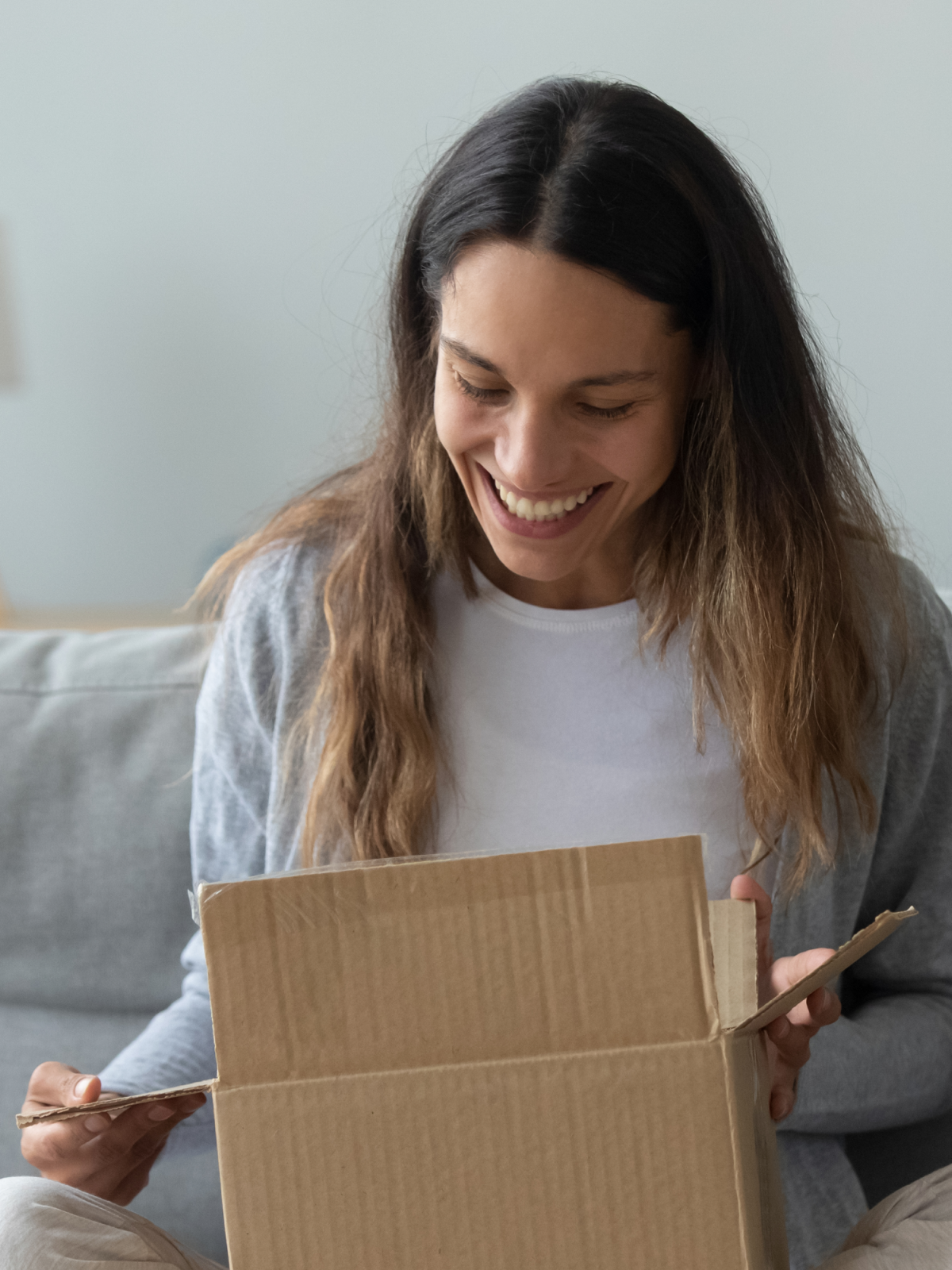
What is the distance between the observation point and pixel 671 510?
3.30 feet

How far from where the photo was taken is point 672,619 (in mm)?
1005

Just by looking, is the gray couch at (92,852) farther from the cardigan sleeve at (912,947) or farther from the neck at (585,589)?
the cardigan sleeve at (912,947)

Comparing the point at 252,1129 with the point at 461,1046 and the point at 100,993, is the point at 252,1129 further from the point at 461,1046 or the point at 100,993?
the point at 100,993

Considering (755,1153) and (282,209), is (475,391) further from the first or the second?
(282,209)

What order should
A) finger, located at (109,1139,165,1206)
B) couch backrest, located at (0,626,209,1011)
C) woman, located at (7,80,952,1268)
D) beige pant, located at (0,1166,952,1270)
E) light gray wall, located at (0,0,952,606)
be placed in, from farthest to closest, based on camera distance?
1. light gray wall, located at (0,0,952,606)
2. couch backrest, located at (0,626,209,1011)
3. woman, located at (7,80,952,1268)
4. finger, located at (109,1139,165,1206)
5. beige pant, located at (0,1166,952,1270)

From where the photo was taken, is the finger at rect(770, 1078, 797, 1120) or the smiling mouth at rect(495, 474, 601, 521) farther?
the smiling mouth at rect(495, 474, 601, 521)

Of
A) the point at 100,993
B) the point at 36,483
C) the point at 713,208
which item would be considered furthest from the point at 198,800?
the point at 36,483

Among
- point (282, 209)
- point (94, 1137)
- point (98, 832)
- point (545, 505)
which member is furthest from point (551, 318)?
point (282, 209)

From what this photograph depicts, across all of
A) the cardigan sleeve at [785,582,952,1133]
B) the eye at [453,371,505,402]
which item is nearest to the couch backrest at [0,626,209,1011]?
the eye at [453,371,505,402]

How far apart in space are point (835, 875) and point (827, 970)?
0.49 meters

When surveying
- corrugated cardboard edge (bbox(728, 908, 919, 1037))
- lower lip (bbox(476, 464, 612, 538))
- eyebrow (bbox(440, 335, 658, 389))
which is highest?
eyebrow (bbox(440, 335, 658, 389))

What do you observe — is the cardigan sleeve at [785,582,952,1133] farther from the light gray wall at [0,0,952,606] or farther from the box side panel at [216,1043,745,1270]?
the light gray wall at [0,0,952,606]

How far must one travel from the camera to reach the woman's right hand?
0.69 m

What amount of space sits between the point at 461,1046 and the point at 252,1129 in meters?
0.10
